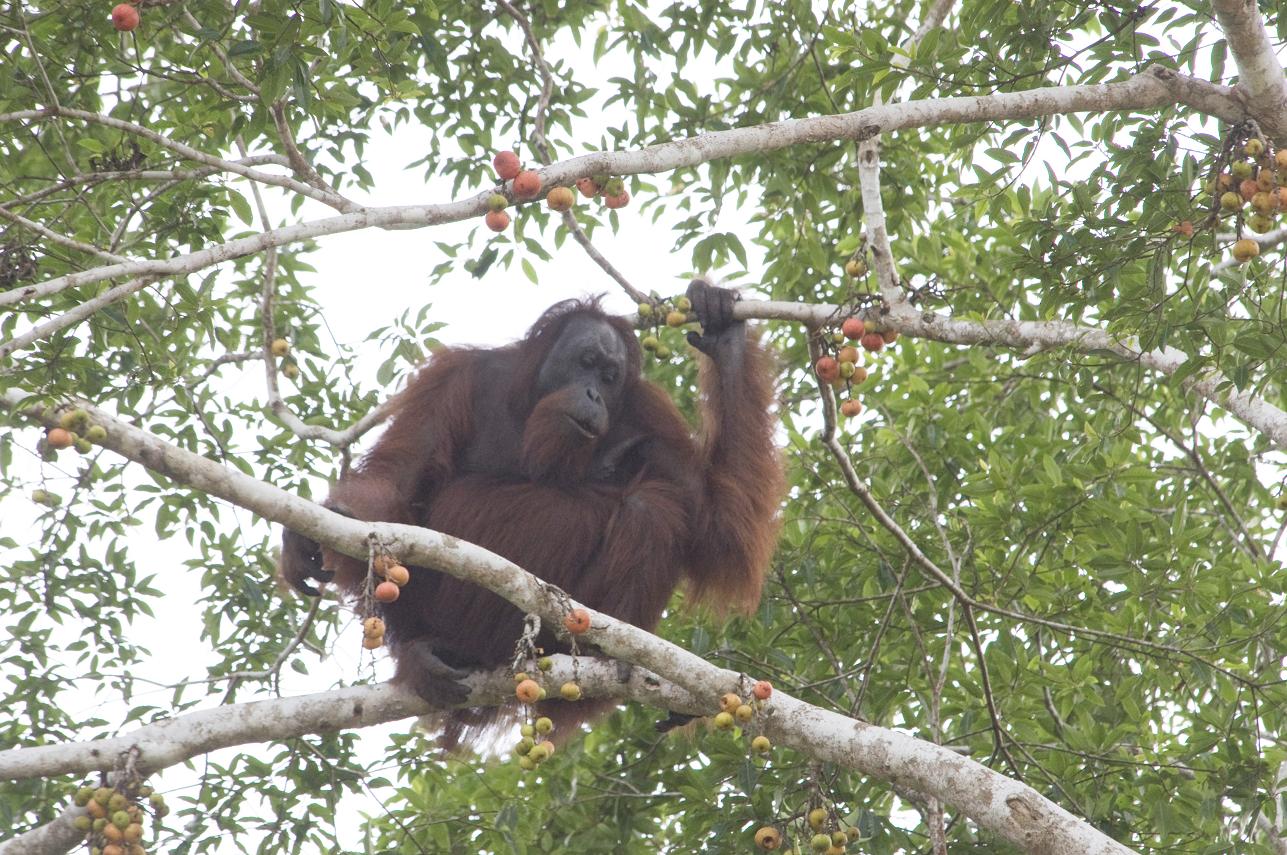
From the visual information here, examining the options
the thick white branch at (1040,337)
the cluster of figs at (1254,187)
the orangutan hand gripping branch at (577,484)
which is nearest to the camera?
the cluster of figs at (1254,187)

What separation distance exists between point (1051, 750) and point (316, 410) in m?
3.68

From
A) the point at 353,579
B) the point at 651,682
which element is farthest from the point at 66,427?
the point at 353,579

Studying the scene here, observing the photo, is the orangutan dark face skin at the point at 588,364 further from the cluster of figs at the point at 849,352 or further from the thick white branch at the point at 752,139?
the thick white branch at the point at 752,139

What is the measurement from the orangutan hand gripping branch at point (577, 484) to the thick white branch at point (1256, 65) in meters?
1.95

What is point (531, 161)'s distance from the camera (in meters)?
7.36

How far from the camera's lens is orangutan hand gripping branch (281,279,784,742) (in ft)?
17.0

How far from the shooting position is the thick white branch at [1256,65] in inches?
153

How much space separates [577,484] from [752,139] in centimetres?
211

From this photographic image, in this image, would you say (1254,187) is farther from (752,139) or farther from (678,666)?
(678,666)

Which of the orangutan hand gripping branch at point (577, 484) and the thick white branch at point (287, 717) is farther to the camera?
the orangutan hand gripping branch at point (577, 484)

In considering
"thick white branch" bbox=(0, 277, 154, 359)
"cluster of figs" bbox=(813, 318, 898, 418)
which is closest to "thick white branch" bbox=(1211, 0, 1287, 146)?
"cluster of figs" bbox=(813, 318, 898, 418)

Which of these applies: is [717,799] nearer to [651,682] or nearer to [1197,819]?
[651,682]

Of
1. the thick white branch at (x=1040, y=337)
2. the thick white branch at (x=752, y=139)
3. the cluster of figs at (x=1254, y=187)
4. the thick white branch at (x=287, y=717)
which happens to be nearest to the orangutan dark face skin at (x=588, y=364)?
the thick white branch at (x=1040, y=337)

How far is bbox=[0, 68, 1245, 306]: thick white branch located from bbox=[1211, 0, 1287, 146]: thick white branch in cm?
6
